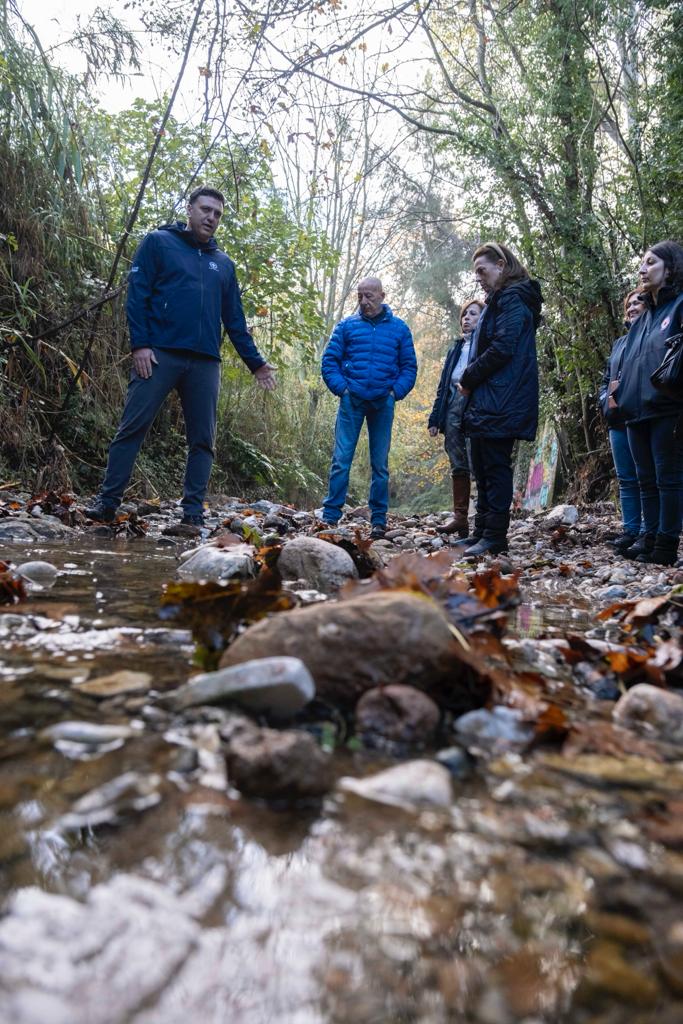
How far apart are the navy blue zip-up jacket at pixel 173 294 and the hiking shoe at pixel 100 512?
3.30 ft

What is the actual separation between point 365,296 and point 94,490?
2983 mm

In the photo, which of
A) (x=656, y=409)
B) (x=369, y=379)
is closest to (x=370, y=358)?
(x=369, y=379)

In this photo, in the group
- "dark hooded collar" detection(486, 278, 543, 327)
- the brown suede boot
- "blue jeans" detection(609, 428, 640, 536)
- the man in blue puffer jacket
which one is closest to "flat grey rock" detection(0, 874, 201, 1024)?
"dark hooded collar" detection(486, 278, 543, 327)

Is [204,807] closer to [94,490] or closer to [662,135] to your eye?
[94,490]

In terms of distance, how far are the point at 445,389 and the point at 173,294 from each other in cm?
305

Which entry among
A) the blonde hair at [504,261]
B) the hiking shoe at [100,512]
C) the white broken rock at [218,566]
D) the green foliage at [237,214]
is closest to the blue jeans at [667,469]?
the blonde hair at [504,261]

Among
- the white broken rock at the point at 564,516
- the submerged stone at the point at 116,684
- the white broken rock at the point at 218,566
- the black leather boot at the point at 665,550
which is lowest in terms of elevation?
the white broken rock at the point at 564,516

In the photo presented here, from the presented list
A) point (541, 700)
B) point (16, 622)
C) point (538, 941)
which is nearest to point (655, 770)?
point (541, 700)

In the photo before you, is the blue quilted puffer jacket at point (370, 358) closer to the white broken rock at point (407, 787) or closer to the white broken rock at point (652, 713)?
the white broken rock at point (652, 713)

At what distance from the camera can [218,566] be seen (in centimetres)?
254

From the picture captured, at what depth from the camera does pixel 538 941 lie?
2.18 feet

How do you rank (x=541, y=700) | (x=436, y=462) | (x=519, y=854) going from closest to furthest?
(x=519, y=854) < (x=541, y=700) < (x=436, y=462)

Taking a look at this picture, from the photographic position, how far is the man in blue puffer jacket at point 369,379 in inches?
227

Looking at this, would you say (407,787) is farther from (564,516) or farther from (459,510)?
(564,516)
